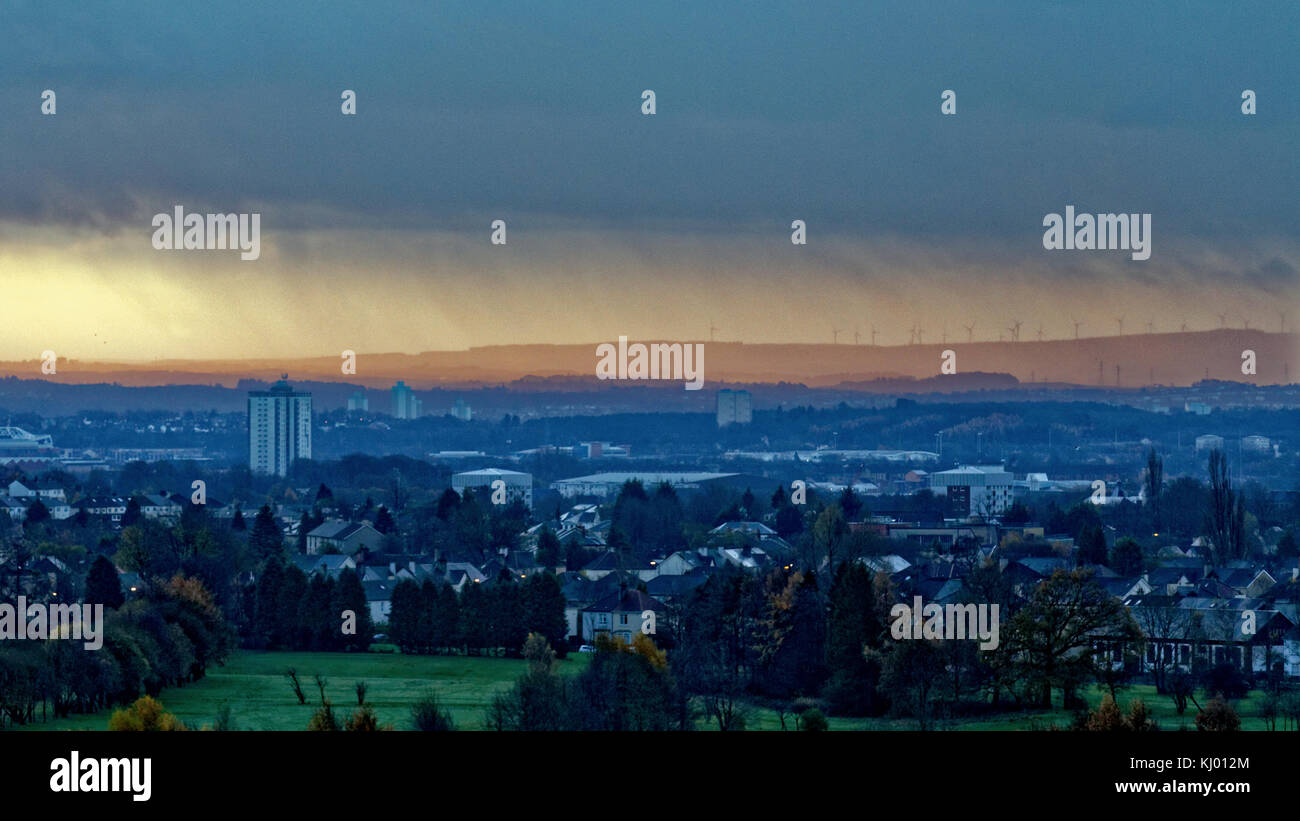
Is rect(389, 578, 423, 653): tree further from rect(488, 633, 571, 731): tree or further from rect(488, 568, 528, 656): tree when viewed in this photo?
rect(488, 633, 571, 731): tree

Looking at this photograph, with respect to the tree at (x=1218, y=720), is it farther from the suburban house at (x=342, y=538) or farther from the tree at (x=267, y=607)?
the suburban house at (x=342, y=538)

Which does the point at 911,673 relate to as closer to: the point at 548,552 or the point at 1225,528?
the point at 1225,528

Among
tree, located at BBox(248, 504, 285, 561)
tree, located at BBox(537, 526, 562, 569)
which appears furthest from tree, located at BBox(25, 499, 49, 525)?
tree, located at BBox(537, 526, 562, 569)

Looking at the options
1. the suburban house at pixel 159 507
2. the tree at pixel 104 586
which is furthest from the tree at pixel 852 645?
the suburban house at pixel 159 507

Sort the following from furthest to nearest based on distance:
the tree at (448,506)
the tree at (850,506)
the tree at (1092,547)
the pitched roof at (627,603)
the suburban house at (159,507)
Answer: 1. the tree at (850,506)
2. the suburban house at (159,507)
3. the tree at (448,506)
4. the tree at (1092,547)
5. the pitched roof at (627,603)
